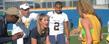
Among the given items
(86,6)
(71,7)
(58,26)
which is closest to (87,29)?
(86,6)

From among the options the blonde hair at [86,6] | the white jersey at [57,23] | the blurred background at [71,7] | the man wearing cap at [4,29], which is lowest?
the blurred background at [71,7]

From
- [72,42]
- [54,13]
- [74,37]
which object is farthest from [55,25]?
[74,37]

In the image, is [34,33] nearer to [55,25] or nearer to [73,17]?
[55,25]

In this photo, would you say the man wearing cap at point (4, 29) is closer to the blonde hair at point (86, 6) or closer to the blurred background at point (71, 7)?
the blonde hair at point (86, 6)

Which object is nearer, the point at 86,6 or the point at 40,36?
the point at 86,6

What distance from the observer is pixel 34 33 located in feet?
20.3

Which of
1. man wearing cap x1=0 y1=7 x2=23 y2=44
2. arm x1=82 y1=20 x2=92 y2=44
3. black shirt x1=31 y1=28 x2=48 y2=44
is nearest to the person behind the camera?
man wearing cap x1=0 y1=7 x2=23 y2=44

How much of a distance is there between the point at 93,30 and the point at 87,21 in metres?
0.17

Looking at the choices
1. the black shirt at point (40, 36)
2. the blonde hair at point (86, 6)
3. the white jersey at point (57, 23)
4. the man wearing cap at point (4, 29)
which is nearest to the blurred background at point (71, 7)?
the white jersey at point (57, 23)

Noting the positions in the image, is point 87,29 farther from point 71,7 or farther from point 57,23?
point 71,7

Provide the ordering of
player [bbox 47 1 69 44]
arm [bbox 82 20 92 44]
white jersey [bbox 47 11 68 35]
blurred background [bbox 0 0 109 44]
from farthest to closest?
→ 1. blurred background [bbox 0 0 109 44]
2. white jersey [bbox 47 11 68 35]
3. player [bbox 47 1 69 44]
4. arm [bbox 82 20 92 44]

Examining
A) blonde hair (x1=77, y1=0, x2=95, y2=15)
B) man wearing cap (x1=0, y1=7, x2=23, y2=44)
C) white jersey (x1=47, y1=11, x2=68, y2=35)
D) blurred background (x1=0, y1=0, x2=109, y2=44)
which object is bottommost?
blurred background (x1=0, y1=0, x2=109, y2=44)

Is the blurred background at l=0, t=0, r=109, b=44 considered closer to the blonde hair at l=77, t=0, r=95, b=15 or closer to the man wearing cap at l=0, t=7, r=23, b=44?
the blonde hair at l=77, t=0, r=95, b=15

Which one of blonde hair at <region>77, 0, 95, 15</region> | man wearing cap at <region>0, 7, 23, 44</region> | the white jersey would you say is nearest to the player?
the white jersey
